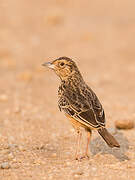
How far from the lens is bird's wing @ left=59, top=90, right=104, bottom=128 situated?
289 inches

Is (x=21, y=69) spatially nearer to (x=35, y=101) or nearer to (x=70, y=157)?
(x=35, y=101)

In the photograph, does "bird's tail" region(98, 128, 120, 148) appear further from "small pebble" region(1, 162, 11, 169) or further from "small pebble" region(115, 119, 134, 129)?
"small pebble" region(115, 119, 134, 129)

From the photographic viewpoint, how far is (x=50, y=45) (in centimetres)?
1680

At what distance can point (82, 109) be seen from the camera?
747 cm

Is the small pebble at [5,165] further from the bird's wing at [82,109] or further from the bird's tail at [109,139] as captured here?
the bird's tail at [109,139]

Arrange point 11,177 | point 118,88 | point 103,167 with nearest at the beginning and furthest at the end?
point 11,177 < point 103,167 < point 118,88

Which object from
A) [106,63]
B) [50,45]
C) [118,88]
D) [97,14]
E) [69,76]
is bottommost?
[69,76]

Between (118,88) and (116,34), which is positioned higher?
(116,34)

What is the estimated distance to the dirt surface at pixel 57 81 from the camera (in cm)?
749

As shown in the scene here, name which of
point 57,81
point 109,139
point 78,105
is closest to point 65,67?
point 78,105

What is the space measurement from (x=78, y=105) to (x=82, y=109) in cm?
12

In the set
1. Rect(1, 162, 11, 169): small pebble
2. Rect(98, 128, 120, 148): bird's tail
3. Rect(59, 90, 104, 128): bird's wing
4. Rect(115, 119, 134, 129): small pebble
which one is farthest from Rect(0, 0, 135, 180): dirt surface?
Rect(59, 90, 104, 128): bird's wing

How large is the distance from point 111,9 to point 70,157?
536 inches

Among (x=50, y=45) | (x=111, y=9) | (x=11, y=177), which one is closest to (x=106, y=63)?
(x=50, y=45)
